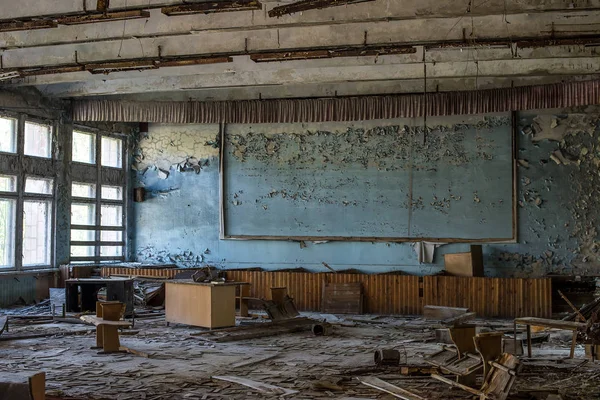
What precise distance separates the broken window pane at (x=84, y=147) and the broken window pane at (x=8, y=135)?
77.6 inches

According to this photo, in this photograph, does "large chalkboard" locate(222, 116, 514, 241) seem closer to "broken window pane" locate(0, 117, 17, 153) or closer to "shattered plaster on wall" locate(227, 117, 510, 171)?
"shattered plaster on wall" locate(227, 117, 510, 171)

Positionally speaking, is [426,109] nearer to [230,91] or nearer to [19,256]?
[230,91]

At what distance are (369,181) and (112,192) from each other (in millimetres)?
7561

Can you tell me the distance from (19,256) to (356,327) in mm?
8499

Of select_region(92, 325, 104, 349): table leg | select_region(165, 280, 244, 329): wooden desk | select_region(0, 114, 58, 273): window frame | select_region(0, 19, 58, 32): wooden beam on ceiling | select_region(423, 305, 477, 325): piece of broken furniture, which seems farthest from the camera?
select_region(0, 114, 58, 273): window frame

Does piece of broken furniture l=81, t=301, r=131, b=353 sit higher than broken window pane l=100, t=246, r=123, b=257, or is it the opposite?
broken window pane l=100, t=246, r=123, b=257

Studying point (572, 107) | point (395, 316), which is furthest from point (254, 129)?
point (572, 107)

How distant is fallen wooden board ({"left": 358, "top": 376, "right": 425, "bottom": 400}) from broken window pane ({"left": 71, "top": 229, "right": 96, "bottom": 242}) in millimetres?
12110

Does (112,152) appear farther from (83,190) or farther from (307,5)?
(307,5)

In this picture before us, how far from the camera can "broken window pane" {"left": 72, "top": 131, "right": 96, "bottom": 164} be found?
1836 centimetres

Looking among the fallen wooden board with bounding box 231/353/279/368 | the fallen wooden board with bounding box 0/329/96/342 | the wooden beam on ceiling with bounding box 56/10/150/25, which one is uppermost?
the wooden beam on ceiling with bounding box 56/10/150/25

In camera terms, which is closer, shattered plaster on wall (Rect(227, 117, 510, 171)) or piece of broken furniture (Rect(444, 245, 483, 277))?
piece of broken furniture (Rect(444, 245, 483, 277))

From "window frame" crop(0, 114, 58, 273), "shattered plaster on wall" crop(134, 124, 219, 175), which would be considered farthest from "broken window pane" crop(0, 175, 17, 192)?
"shattered plaster on wall" crop(134, 124, 219, 175)

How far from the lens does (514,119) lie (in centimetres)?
1631
